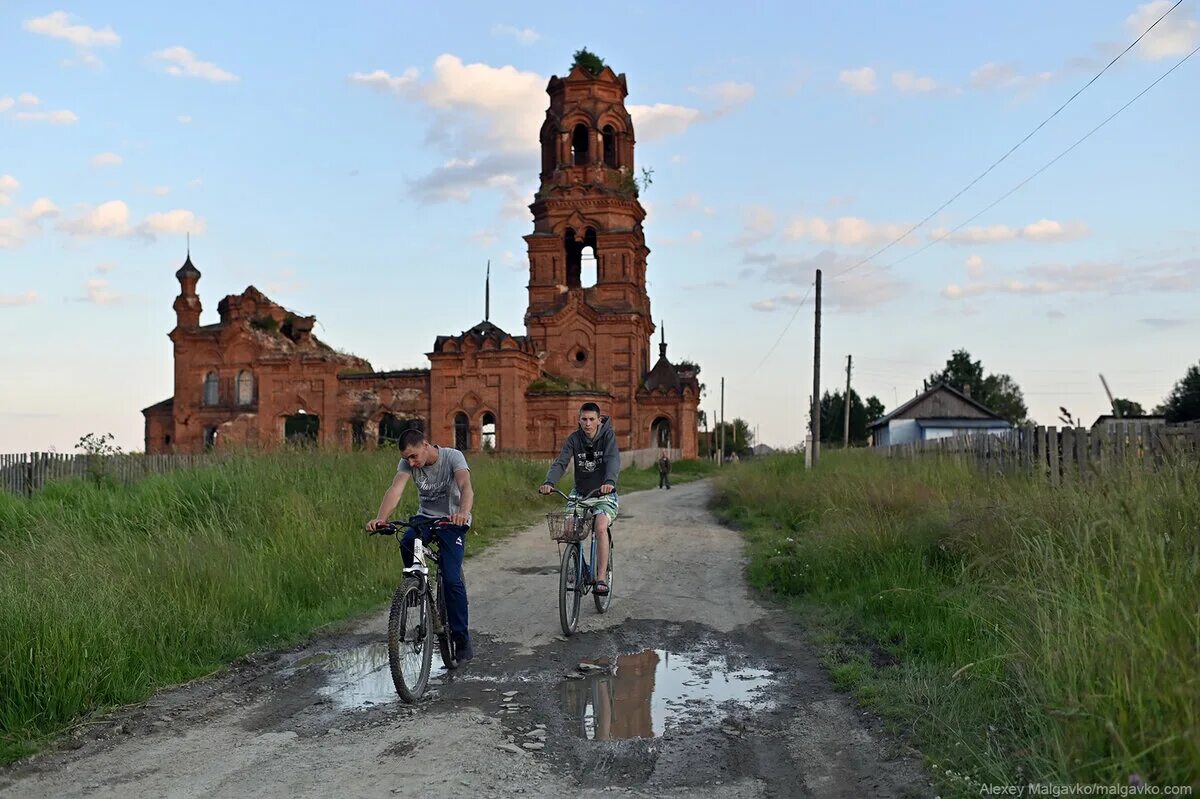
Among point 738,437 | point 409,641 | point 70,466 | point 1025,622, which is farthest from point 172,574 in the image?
point 738,437

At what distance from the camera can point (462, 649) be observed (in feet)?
23.9

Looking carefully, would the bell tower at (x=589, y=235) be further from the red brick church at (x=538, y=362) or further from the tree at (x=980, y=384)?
the tree at (x=980, y=384)

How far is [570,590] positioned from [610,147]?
4215cm

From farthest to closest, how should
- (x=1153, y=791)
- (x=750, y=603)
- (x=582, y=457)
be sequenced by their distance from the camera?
1. (x=750, y=603)
2. (x=582, y=457)
3. (x=1153, y=791)

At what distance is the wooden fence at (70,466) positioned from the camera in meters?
18.7

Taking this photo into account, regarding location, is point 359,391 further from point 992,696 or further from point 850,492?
point 992,696

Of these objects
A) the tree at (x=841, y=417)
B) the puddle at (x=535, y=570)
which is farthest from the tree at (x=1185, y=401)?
the puddle at (x=535, y=570)

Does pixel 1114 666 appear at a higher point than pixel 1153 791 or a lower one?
higher

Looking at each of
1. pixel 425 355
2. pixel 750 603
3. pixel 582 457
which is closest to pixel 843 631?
pixel 750 603

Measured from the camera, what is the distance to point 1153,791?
11.3 feet

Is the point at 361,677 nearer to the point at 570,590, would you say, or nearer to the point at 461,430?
the point at 570,590

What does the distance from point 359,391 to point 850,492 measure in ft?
116

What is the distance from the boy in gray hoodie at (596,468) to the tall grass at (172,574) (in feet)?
8.14

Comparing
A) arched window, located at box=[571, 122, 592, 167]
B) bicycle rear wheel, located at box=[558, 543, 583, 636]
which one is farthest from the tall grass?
arched window, located at box=[571, 122, 592, 167]
